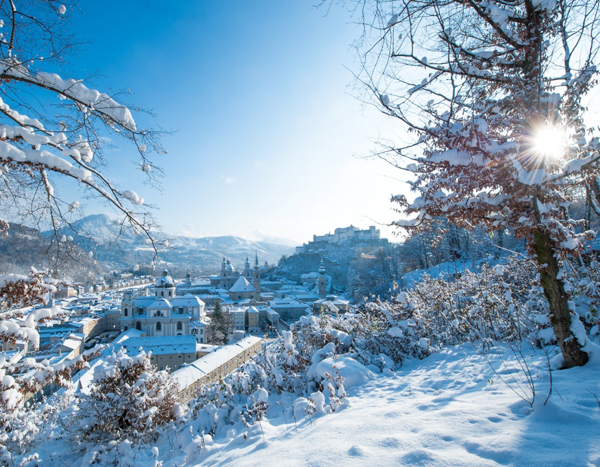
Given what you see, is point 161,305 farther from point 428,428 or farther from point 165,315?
point 428,428

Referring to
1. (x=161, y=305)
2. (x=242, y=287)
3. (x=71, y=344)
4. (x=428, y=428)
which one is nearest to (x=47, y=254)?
(x=428, y=428)

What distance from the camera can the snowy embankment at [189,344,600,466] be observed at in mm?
1821

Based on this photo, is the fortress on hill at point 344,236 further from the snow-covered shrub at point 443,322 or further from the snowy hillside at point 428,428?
the snowy hillside at point 428,428

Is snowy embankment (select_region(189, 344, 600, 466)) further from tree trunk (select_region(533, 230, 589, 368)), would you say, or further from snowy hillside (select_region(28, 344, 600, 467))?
tree trunk (select_region(533, 230, 589, 368))

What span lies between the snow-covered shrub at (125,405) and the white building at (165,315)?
30.3m

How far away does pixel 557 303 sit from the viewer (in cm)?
308

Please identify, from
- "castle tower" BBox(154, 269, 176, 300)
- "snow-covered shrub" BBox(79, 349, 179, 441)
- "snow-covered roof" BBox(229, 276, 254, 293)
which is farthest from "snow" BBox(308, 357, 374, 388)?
"snow-covered roof" BBox(229, 276, 254, 293)

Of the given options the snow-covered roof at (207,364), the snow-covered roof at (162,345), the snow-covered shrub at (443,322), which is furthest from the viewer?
the snow-covered roof at (162,345)

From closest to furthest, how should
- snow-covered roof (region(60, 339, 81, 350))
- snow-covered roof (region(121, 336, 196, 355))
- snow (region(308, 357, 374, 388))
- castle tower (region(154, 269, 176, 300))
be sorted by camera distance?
snow (region(308, 357, 374, 388))
snow-covered roof (region(121, 336, 196, 355))
snow-covered roof (region(60, 339, 81, 350))
castle tower (region(154, 269, 176, 300))

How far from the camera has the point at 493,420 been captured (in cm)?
223

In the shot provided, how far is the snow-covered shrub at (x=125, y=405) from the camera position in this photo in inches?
168

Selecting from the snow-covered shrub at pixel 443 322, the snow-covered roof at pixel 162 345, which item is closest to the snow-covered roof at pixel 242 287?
the snow-covered roof at pixel 162 345

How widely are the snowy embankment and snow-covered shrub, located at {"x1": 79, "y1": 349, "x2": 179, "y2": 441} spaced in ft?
2.54

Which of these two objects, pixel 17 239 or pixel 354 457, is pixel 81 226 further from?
pixel 354 457
